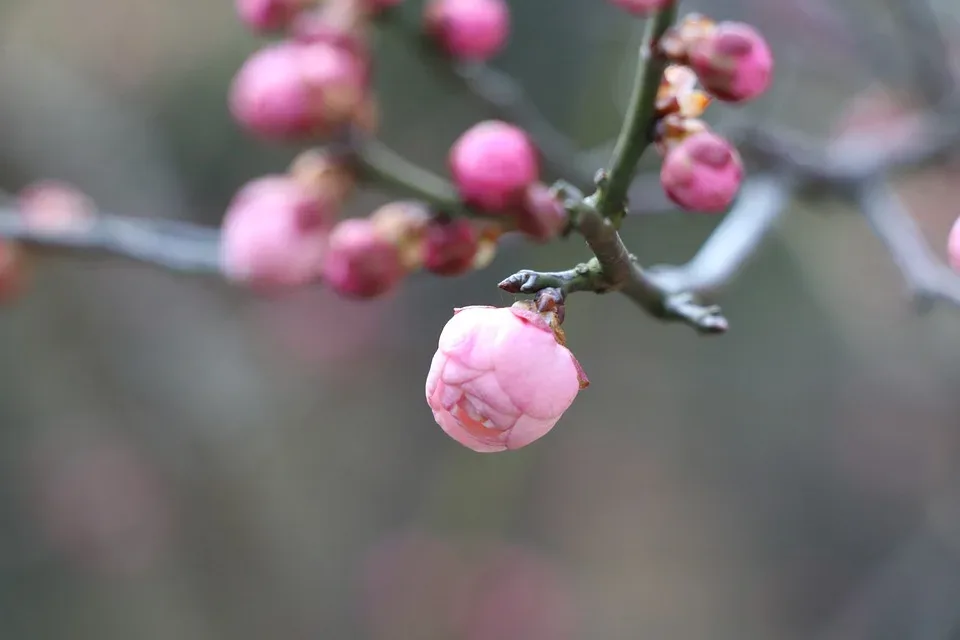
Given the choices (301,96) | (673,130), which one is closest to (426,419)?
(301,96)

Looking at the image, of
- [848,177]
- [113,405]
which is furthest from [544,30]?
[848,177]

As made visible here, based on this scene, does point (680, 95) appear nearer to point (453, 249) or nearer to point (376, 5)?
point (453, 249)

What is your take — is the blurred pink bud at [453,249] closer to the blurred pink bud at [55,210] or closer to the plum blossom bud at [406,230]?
the plum blossom bud at [406,230]

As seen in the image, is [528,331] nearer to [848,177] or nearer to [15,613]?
[848,177]

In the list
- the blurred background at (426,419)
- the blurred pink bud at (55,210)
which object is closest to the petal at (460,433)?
the blurred pink bud at (55,210)

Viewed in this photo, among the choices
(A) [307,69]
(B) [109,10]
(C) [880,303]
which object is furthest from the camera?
(B) [109,10]

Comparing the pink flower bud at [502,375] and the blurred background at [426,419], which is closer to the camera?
the pink flower bud at [502,375]
